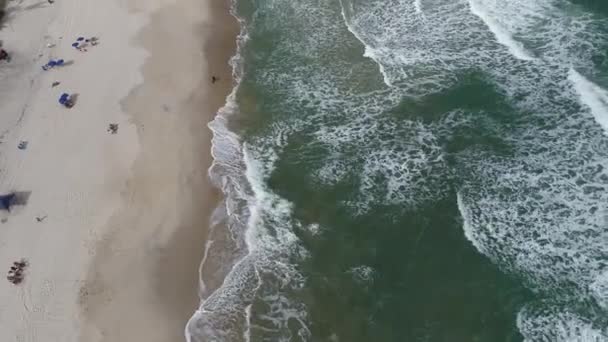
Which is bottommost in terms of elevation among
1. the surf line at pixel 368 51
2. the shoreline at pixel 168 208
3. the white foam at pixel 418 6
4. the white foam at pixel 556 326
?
the shoreline at pixel 168 208

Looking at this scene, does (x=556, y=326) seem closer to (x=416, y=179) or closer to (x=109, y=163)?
(x=416, y=179)

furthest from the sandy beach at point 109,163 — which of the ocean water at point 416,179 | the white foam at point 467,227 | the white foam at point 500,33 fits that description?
the white foam at point 500,33

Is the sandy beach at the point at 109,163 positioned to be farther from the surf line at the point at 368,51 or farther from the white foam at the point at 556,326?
the white foam at the point at 556,326

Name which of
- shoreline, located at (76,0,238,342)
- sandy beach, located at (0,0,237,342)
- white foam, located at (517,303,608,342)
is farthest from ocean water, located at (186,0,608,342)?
sandy beach, located at (0,0,237,342)

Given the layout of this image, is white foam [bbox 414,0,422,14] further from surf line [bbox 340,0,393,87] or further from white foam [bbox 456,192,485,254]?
white foam [bbox 456,192,485,254]

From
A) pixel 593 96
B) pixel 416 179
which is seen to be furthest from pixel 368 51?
pixel 593 96

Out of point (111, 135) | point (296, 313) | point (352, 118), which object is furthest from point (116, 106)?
point (296, 313)
